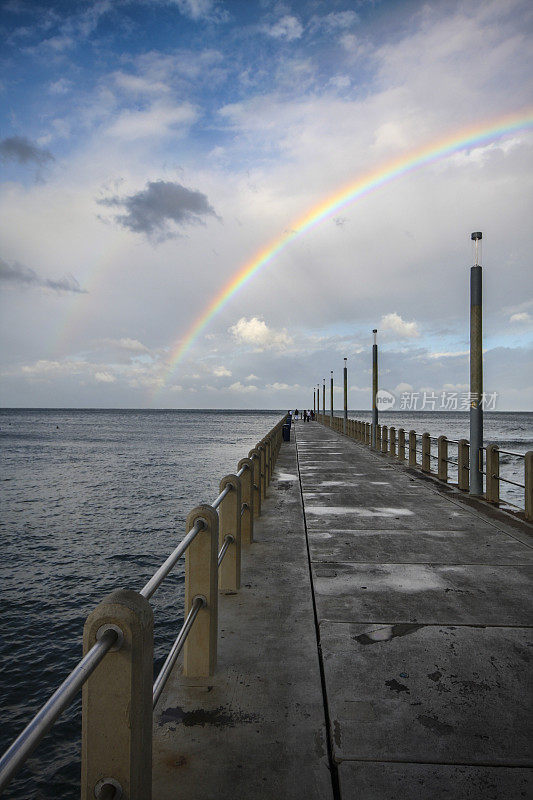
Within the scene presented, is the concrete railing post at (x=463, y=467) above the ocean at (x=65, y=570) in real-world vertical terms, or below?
above

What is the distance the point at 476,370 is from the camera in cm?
1184

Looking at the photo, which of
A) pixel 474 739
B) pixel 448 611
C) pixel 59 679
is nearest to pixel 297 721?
pixel 474 739

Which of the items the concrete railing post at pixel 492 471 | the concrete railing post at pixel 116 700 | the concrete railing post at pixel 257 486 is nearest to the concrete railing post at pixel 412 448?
the concrete railing post at pixel 492 471

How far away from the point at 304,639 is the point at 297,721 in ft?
3.76

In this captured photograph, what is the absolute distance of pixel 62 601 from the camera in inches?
405

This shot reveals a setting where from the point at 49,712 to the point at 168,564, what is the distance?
1.55 metres

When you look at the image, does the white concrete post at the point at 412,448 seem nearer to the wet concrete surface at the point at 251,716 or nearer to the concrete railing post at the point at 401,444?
the concrete railing post at the point at 401,444

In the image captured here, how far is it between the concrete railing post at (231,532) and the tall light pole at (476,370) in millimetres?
7713

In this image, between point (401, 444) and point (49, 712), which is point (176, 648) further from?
point (401, 444)

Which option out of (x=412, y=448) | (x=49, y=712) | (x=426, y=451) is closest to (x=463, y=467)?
(x=426, y=451)

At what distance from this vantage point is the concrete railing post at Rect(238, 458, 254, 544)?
22.6 ft

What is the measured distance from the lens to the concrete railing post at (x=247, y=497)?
6.88 m

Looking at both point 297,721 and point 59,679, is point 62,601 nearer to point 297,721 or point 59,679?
point 59,679

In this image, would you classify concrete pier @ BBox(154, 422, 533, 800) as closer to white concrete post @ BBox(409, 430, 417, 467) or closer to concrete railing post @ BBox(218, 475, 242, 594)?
concrete railing post @ BBox(218, 475, 242, 594)
